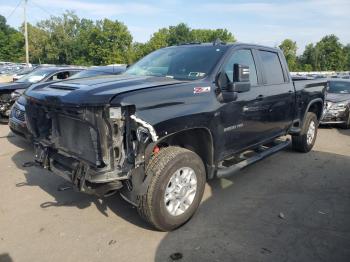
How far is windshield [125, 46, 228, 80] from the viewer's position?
191 inches

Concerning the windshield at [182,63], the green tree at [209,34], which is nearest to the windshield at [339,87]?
the windshield at [182,63]

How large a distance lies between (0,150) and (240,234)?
5539 mm

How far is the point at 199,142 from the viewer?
4664 mm

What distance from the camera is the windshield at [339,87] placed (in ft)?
41.9

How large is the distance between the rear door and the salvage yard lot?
0.86m

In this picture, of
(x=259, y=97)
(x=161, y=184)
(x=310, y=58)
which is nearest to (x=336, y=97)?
(x=259, y=97)

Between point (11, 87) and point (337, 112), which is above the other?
point (11, 87)

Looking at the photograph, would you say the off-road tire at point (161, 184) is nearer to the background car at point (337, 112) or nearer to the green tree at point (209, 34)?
the background car at point (337, 112)

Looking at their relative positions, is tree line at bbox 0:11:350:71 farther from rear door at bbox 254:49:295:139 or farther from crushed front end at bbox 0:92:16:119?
rear door at bbox 254:49:295:139

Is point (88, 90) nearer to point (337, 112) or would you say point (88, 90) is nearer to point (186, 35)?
point (337, 112)

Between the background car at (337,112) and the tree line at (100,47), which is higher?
the tree line at (100,47)

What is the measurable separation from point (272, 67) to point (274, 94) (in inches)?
20.4

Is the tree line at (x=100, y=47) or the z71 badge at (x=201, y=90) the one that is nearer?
the z71 badge at (x=201, y=90)

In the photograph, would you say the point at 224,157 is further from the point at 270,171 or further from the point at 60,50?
the point at 60,50
